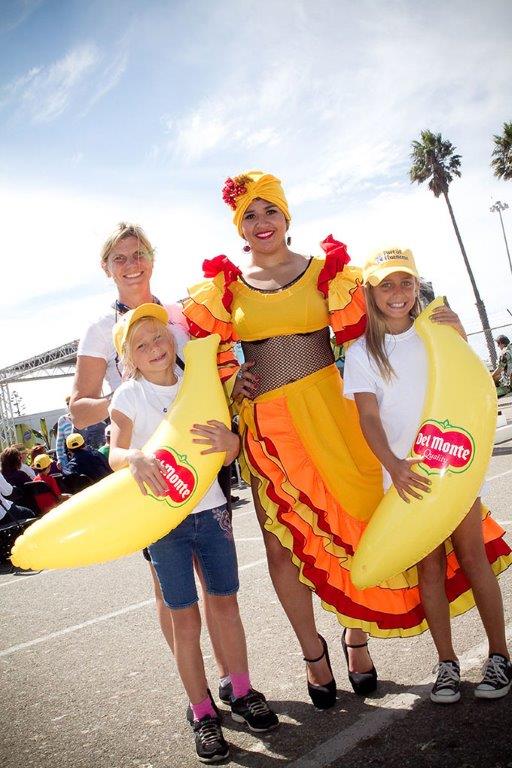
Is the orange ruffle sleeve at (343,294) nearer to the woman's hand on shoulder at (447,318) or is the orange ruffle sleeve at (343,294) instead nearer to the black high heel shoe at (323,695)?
the woman's hand on shoulder at (447,318)

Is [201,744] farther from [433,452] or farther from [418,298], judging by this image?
[418,298]

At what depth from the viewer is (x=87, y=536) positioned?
2223mm

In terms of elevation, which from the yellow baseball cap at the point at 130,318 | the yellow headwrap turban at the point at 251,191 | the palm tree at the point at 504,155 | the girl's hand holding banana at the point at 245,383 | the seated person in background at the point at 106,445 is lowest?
the seated person in background at the point at 106,445

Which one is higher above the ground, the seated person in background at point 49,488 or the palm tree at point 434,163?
the palm tree at point 434,163

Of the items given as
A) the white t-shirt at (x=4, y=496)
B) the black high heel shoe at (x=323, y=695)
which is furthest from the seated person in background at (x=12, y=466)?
the black high heel shoe at (x=323, y=695)

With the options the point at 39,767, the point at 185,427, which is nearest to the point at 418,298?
the point at 185,427

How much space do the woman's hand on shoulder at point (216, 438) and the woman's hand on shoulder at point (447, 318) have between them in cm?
95

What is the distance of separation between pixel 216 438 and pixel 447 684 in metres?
1.27

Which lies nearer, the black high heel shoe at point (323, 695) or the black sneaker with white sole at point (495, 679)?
the black sneaker with white sole at point (495, 679)

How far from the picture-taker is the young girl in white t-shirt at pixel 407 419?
2326 millimetres

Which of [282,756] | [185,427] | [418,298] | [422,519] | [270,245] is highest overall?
[270,245]

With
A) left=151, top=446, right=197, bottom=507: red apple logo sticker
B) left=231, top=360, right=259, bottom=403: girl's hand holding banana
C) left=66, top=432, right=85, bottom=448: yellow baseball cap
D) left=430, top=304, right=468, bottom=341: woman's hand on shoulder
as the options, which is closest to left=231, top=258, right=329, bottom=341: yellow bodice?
left=231, top=360, right=259, bottom=403: girl's hand holding banana

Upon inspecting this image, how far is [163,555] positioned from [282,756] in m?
0.84

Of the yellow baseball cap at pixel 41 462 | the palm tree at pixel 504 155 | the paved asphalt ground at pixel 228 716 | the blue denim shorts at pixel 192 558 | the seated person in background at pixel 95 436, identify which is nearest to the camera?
the paved asphalt ground at pixel 228 716
